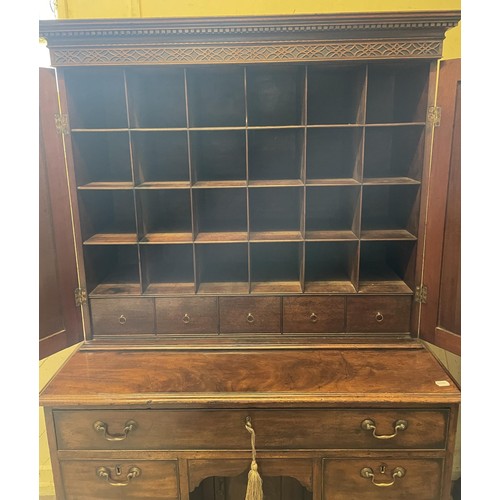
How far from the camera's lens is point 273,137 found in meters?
1.97

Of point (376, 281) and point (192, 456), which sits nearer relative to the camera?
point (192, 456)

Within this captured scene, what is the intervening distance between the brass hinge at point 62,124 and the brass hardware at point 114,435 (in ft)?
3.72

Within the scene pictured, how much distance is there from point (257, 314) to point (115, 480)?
85cm

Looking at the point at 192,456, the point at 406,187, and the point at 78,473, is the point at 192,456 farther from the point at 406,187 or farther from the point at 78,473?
the point at 406,187

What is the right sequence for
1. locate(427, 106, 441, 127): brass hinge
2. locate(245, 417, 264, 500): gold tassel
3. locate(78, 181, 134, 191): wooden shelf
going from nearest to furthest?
locate(245, 417, 264, 500): gold tassel
locate(427, 106, 441, 127): brass hinge
locate(78, 181, 134, 191): wooden shelf

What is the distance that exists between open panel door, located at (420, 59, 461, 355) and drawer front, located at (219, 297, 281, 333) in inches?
25.2

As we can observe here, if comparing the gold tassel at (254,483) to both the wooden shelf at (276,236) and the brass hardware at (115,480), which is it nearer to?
the brass hardware at (115,480)

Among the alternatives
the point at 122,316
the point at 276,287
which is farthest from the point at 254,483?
the point at 122,316

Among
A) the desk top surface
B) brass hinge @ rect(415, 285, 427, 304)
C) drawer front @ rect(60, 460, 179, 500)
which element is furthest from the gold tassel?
brass hinge @ rect(415, 285, 427, 304)

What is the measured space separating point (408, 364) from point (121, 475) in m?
1.20

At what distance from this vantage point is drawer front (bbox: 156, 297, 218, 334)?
6.08 feet

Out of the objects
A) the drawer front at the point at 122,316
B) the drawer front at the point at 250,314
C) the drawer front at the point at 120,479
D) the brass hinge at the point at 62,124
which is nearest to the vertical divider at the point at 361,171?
the drawer front at the point at 250,314

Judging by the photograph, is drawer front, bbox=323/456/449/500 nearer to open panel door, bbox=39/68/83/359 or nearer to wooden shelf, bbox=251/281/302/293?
wooden shelf, bbox=251/281/302/293

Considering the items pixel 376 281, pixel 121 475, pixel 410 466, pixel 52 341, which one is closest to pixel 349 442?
pixel 410 466
